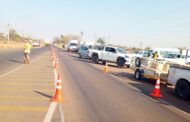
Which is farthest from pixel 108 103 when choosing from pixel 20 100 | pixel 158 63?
pixel 158 63

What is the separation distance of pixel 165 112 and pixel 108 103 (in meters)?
1.82

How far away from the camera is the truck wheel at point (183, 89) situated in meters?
12.2

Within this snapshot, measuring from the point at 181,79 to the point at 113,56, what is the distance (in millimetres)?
18116

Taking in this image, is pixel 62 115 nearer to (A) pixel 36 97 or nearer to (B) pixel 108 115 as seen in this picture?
(B) pixel 108 115

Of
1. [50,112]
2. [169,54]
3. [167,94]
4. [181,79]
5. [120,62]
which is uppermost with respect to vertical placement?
[169,54]

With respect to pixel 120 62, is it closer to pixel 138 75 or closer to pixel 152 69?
pixel 138 75

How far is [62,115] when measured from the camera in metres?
7.38

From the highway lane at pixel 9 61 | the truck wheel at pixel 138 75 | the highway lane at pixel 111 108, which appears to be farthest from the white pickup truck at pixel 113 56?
the highway lane at pixel 111 108

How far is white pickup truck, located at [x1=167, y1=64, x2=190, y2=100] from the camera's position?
12.3 metres

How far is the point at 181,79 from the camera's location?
12938 millimetres

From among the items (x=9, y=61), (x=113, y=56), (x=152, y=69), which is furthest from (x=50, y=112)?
(x=113, y=56)

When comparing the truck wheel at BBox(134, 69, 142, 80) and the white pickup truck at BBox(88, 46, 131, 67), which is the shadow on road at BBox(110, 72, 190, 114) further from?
the white pickup truck at BBox(88, 46, 131, 67)

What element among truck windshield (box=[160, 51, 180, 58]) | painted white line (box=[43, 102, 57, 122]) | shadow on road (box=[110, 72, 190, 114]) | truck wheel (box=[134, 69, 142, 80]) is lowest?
shadow on road (box=[110, 72, 190, 114])

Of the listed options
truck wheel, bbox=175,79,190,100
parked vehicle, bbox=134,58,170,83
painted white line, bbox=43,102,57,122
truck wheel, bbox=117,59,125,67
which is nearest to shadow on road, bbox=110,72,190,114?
truck wheel, bbox=175,79,190,100
